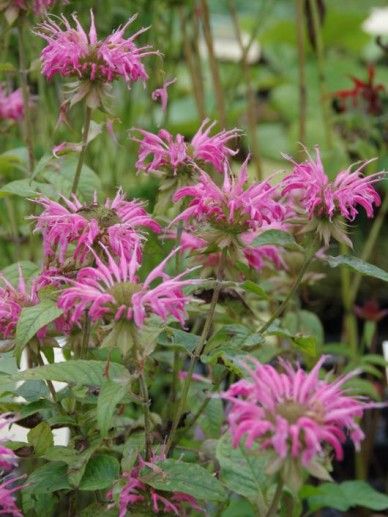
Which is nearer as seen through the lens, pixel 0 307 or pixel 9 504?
pixel 9 504

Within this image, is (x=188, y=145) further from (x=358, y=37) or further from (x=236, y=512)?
(x=358, y=37)

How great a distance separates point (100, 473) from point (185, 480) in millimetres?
79

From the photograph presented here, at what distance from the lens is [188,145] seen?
3.00 ft

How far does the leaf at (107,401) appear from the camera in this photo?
0.69 meters

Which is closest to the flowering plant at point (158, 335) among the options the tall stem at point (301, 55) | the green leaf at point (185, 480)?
the green leaf at point (185, 480)

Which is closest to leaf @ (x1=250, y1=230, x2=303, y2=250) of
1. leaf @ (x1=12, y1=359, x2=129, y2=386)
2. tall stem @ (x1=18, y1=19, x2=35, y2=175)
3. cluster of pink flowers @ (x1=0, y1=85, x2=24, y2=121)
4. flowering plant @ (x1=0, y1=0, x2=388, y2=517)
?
flowering plant @ (x1=0, y1=0, x2=388, y2=517)

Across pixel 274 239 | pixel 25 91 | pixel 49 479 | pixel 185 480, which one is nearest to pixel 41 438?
pixel 49 479

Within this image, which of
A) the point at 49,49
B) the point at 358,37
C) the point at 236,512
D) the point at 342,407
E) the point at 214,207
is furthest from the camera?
the point at 358,37

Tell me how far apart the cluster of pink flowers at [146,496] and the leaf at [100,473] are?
0.01m

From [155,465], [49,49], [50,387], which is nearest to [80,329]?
[50,387]

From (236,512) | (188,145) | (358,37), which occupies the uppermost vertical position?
(188,145)

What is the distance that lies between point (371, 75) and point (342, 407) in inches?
37.6

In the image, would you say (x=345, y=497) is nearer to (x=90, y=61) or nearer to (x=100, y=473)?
(x=100, y=473)

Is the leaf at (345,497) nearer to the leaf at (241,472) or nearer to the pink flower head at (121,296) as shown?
the leaf at (241,472)
